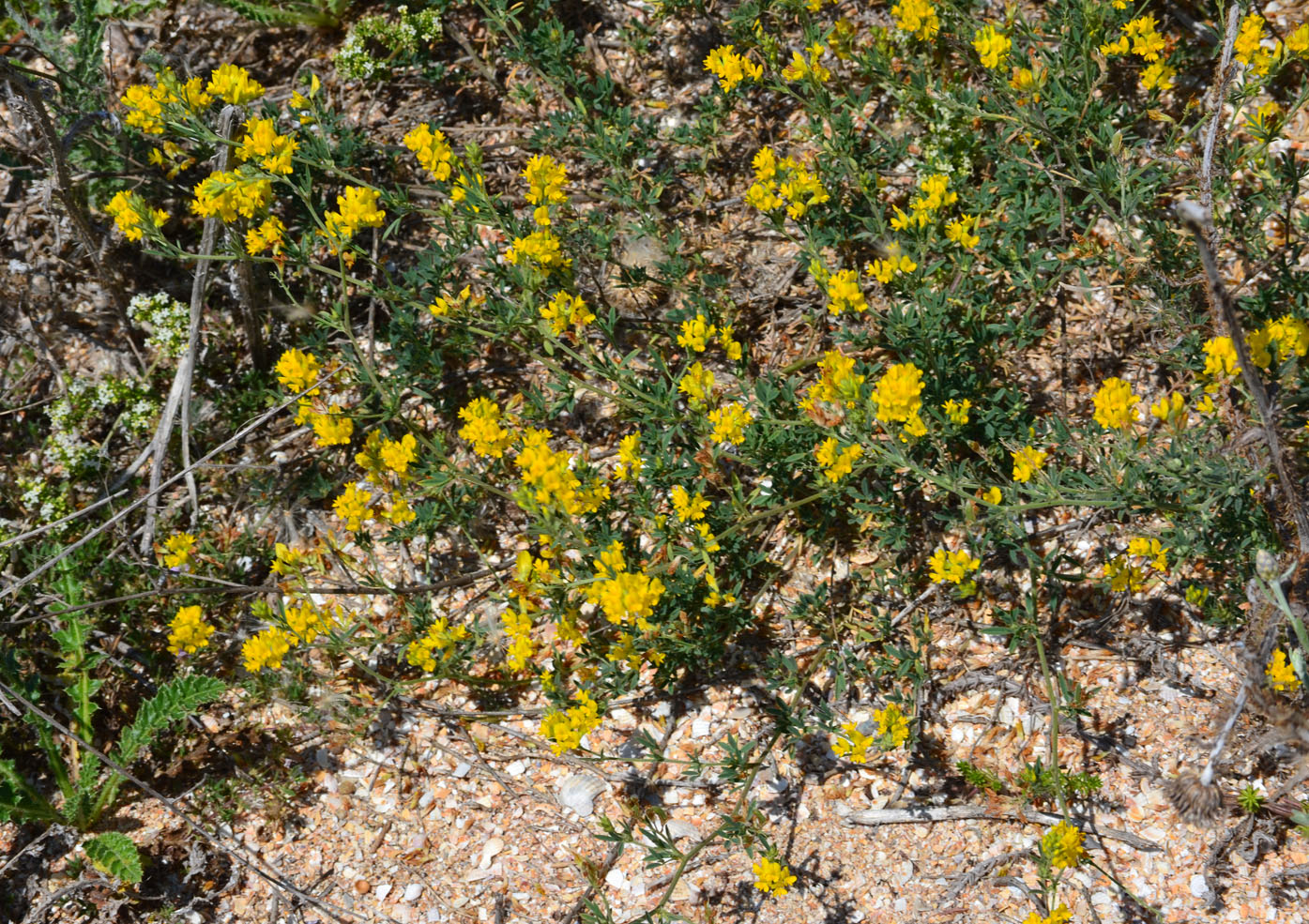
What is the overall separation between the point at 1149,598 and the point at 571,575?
1.88 meters

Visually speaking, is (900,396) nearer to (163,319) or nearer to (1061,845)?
(1061,845)

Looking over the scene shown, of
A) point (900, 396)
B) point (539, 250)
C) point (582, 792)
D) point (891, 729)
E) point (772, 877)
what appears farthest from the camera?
point (539, 250)

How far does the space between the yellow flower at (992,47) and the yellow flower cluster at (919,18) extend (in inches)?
15.0

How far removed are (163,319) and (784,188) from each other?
8.66 feet

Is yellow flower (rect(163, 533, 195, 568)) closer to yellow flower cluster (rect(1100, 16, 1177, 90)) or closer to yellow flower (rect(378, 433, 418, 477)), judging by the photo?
yellow flower (rect(378, 433, 418, 477))

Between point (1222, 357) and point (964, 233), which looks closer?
point (1222, 357)

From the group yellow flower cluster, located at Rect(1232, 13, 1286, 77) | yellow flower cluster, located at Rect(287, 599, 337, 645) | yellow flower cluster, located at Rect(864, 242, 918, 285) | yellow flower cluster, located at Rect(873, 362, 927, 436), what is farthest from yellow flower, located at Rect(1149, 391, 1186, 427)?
yellow flower cluster, located at Rect(287, 599, 337, 645)

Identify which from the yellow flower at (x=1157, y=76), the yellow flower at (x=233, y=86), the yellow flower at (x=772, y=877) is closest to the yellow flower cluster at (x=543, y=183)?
the yellow flower at (x=233, y=86)

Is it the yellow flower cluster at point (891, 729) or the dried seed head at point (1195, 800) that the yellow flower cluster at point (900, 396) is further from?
the dried seed head at point (1195, 800)

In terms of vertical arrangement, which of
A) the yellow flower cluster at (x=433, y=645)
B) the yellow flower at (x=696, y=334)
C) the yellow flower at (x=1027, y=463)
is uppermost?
the yellow flower at (x=696, y=334)

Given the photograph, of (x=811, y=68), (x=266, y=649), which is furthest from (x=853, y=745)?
(x=811, y=68)

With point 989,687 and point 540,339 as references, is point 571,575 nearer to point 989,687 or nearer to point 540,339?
point 540,339

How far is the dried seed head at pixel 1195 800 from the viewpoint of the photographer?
8.57 feet

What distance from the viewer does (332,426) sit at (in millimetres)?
3676
